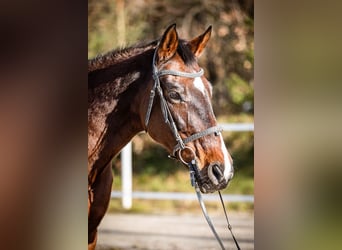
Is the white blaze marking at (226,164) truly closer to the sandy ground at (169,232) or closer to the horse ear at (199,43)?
the sandy ground at (169,232)

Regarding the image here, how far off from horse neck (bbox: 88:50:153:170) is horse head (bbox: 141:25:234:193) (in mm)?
78

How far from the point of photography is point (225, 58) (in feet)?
7.28

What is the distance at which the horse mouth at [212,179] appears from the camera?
216 centimetres

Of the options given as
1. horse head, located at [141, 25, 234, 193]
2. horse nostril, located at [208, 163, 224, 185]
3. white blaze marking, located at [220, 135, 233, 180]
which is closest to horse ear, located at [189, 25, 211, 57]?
horse head, located at [141, 25, 234, 193]

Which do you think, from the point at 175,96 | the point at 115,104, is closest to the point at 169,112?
the point at 175,96

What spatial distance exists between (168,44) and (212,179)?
0.69 metres

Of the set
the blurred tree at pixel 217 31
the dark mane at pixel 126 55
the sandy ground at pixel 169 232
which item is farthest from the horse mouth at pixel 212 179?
the dark mane at pixel 126 55

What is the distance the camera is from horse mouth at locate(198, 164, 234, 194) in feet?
7.08

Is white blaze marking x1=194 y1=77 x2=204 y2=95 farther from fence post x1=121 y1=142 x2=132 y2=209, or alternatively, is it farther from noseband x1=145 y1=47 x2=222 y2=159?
fence post x1=121 y1=142 x2=132 y2=209

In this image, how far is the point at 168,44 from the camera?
222cm

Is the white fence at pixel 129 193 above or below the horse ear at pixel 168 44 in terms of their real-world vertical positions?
below
